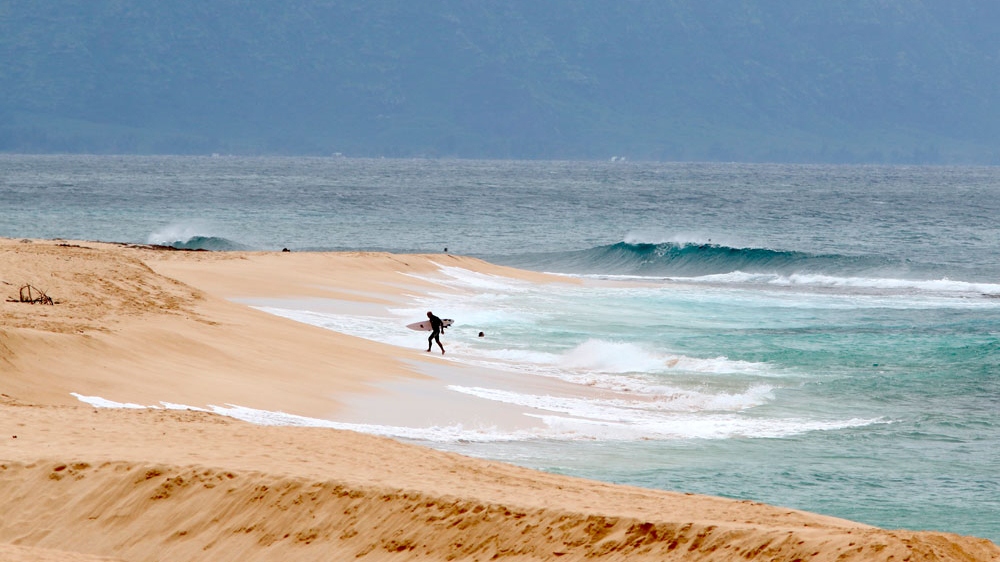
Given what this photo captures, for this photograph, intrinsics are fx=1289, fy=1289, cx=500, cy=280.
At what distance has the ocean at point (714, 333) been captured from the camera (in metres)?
15.5

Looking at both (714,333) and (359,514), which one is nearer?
(359,514)

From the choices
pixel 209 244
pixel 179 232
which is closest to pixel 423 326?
pixel 209 244

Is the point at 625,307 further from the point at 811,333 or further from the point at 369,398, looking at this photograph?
the point at 369,398

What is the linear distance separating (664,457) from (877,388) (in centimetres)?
782

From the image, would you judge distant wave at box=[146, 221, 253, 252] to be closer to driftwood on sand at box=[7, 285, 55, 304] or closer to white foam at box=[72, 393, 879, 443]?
driftwood on sand at box=[7, 285, 55, 304]

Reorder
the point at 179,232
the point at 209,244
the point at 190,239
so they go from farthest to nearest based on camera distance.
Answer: the point at 179,232 → the point at 190,239 → the point at 209,244

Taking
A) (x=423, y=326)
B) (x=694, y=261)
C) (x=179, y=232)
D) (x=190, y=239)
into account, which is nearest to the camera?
(x=423, y=326)

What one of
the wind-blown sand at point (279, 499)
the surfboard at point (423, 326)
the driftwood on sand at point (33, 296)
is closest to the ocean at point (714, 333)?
the surfboard at point (423, 326)

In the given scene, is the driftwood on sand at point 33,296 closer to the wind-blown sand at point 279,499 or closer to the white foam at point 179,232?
the wind-blown sand at point 279,499

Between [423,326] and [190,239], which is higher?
[190,239]

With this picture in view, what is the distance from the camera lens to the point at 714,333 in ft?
97.8

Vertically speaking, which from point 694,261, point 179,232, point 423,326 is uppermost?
point 694,261

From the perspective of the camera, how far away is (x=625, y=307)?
35.3 m

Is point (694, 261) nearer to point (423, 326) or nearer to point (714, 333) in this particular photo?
point (714, 333)
